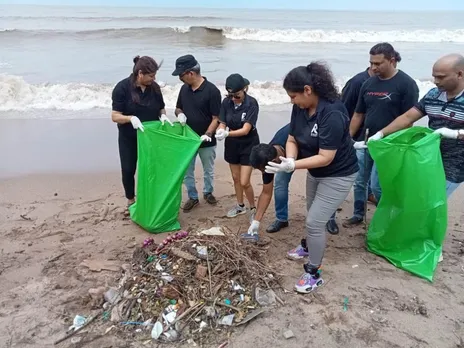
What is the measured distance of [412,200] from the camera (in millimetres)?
2912

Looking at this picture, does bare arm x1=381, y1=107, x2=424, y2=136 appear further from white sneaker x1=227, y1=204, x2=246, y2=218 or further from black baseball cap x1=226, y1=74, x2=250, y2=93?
white sneaker x1=227, y1=204, x2=246, y2=218

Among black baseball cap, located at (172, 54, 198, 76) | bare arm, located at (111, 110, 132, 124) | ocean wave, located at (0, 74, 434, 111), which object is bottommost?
ocean wave, located at (0, 74, 434, 111)

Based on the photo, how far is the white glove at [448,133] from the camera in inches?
109

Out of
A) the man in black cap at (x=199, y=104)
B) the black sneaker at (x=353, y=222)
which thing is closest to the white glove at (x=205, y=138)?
the man in black cap at (x=199, y=104)

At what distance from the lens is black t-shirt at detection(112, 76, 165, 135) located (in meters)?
3.52

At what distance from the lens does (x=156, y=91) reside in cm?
372

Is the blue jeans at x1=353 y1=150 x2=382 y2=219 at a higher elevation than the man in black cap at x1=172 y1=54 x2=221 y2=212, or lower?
lower

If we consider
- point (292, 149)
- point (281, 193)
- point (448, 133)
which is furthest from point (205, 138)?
point (448, 133)

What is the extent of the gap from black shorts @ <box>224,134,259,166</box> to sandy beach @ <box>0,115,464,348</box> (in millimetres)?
612

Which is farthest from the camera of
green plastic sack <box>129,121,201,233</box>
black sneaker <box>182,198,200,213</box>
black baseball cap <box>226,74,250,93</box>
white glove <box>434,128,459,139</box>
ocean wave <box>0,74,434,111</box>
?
ocean wave <box>0,74,434,111</box>

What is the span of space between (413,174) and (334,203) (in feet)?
2.07

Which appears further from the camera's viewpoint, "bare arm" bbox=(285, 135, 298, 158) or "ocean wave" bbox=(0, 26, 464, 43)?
"ocean wave" bbox=(0, 26, 464, 43)

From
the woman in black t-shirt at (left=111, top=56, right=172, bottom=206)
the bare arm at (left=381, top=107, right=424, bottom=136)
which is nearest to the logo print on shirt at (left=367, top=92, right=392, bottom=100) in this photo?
the bare arm at (left=381, top=107, right=424, bottom=136)

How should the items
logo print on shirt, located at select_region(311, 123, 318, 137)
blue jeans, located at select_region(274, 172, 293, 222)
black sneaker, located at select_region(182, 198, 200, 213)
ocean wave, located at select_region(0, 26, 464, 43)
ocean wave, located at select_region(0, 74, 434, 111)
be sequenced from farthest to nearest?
ocean wave, located at select_region(0, 26, 464, 43) < ocean wave, located at select_region(0, 74, 434, 111) < black sneaker, located at select_region(182, 198, 200, 213) < blue jeans, located at select_region(274, 172, 293, 222) < logo print on shirt, located at select_region(311, 123, 318, 137)
